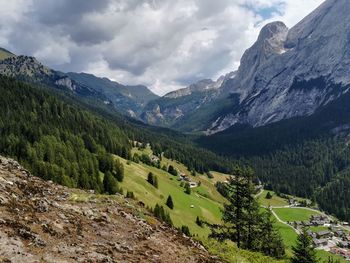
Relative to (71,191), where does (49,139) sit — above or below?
above

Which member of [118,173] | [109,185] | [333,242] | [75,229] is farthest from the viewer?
[333,242]

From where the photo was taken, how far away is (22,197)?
3105cm

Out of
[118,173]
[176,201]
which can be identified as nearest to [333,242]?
[176,201]

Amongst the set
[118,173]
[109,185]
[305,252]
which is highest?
[118,173]

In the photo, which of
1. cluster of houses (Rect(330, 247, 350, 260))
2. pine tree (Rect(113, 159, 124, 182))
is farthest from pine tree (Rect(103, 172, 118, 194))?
cluster of houses (Rect(330, 247, 350, 260))

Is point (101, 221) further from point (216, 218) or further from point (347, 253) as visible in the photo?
point (347, 253)

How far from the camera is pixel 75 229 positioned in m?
29.0

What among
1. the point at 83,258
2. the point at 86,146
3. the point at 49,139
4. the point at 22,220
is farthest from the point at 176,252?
the point at 86,146

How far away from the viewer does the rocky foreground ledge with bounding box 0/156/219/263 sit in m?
24.5

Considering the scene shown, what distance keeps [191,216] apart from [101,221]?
360ft

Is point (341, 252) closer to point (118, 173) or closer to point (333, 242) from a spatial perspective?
point (333, 242)

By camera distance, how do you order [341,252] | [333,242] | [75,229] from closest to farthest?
[75,229] → [341,252] → [333,242]

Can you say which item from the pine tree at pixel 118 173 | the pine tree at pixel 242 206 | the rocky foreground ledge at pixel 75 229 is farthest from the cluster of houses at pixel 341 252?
the rocky foreground ledge at pixel 75 229

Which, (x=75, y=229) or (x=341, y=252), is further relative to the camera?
(x=341, y=252)
